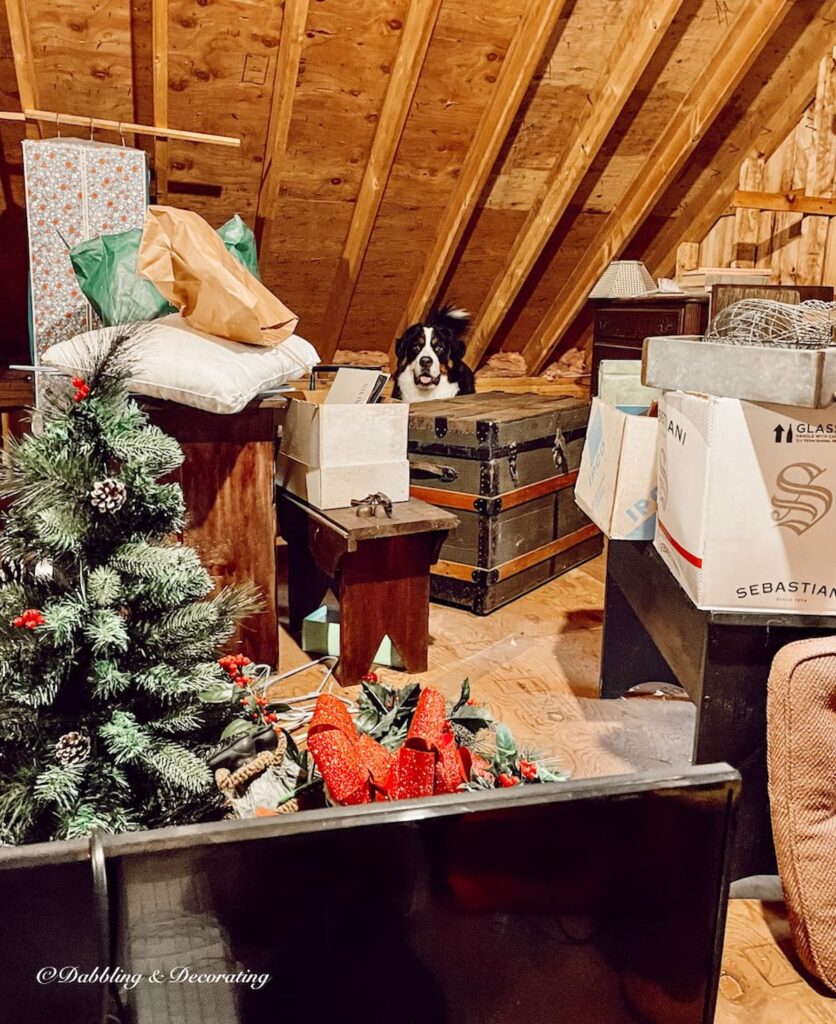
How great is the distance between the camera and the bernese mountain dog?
3.78 meters

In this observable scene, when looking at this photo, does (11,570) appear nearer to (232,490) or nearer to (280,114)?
(232,490)

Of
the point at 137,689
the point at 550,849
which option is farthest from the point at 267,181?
the point at 550,849

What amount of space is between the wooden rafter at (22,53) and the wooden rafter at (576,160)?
206cm

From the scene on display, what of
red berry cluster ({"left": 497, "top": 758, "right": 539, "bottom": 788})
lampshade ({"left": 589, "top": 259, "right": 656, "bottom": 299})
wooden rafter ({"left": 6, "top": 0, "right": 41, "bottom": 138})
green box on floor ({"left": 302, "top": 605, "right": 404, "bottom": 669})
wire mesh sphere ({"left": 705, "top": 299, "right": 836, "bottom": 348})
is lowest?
green box on floor ({"left": 302, "top": 605, "right": 404, "bottom": 669})

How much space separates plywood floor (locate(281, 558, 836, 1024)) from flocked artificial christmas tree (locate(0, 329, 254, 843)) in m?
0.92

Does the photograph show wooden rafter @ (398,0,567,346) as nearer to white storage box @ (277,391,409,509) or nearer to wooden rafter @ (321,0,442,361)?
wooden rafter @ (321,0,442,361)

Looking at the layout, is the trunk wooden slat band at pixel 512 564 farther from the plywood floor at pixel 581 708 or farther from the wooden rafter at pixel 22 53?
the wooden rafter at pixel 22 53

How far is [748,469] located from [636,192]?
284 cm

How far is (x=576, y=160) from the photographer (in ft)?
11.6

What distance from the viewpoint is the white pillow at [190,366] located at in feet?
6.90

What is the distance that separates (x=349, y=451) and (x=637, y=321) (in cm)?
184

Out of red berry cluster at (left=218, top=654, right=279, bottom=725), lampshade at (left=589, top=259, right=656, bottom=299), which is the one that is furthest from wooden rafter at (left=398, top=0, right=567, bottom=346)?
red berry cluster at (left=218, top=654, right=279, bottom=725)
